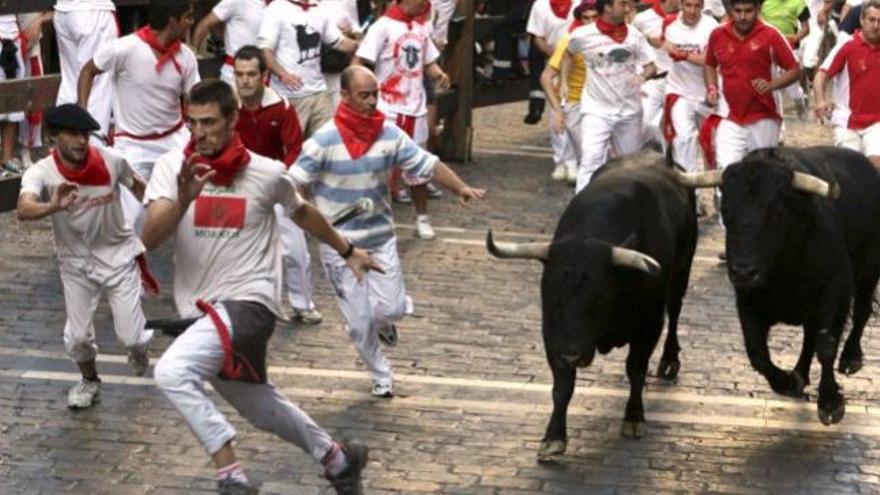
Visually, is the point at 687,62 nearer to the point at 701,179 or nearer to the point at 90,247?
the point at 701,179

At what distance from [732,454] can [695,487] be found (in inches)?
24.1

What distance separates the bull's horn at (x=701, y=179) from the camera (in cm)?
1080

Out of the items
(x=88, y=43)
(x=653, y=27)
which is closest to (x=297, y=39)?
(x=88, y=43)

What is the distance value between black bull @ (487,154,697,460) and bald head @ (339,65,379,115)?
4.12 ft

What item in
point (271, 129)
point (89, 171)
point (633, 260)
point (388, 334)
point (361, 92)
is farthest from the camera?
point (271, 129)

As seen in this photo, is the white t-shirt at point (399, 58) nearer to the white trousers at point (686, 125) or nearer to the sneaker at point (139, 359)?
the white trousers at point (686, 125)

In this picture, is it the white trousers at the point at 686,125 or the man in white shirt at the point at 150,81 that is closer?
the man in white shirt at the point at 150,81

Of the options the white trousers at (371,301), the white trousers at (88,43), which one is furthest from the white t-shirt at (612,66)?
the white trousers at (371,301)

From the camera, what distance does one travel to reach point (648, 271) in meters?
9.88

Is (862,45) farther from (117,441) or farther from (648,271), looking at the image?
(117,441)

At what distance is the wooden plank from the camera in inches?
572

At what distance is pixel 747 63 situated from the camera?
1467 cm

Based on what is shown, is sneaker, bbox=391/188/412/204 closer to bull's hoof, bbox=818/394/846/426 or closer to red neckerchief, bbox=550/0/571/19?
red neckerchief, bbox=550/0/571/19

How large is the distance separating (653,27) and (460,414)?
763 cm
